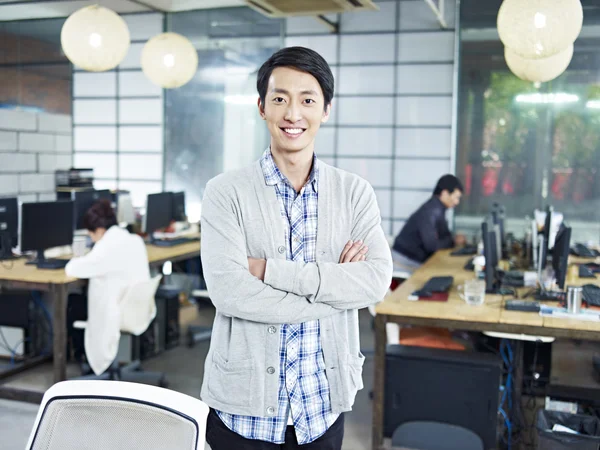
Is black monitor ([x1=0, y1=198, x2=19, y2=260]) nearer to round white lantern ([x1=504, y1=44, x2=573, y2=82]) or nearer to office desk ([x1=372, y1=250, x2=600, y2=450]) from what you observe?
office desk ([x1=372, y1=250, x2=600, y2=450])

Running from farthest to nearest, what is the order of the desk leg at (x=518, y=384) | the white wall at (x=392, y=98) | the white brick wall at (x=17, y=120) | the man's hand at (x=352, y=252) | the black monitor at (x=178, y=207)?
the white brick wall at (x=17, y=120) < the white wall at (x=392, y=98) < the black monitor at (x=178, y=207) < the desk leg at (x=518, y=384) < the man's hand at (x=352, y=252)

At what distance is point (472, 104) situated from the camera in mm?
6910

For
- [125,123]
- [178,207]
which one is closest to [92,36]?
[178,207]

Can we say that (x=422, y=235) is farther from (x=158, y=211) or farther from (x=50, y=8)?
(x=50, y=8)

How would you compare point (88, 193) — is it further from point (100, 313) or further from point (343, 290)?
point (343, 290)

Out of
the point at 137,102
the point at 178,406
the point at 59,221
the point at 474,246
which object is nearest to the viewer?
the point at 178,406

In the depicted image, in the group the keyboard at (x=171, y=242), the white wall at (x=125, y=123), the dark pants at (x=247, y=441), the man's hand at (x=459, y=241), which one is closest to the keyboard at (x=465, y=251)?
the man's hand at (x=459, y=241)

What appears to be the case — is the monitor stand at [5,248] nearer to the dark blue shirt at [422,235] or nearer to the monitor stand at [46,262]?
the monitor stand at [46,262]

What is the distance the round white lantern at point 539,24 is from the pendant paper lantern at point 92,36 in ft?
7.50

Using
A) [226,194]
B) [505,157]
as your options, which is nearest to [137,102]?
[505,157]

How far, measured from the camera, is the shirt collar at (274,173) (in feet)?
4.99

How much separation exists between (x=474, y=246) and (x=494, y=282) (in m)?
2.08

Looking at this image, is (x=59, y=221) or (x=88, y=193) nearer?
(x=59, y=221)

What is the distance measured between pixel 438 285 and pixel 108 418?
2.73 metres
